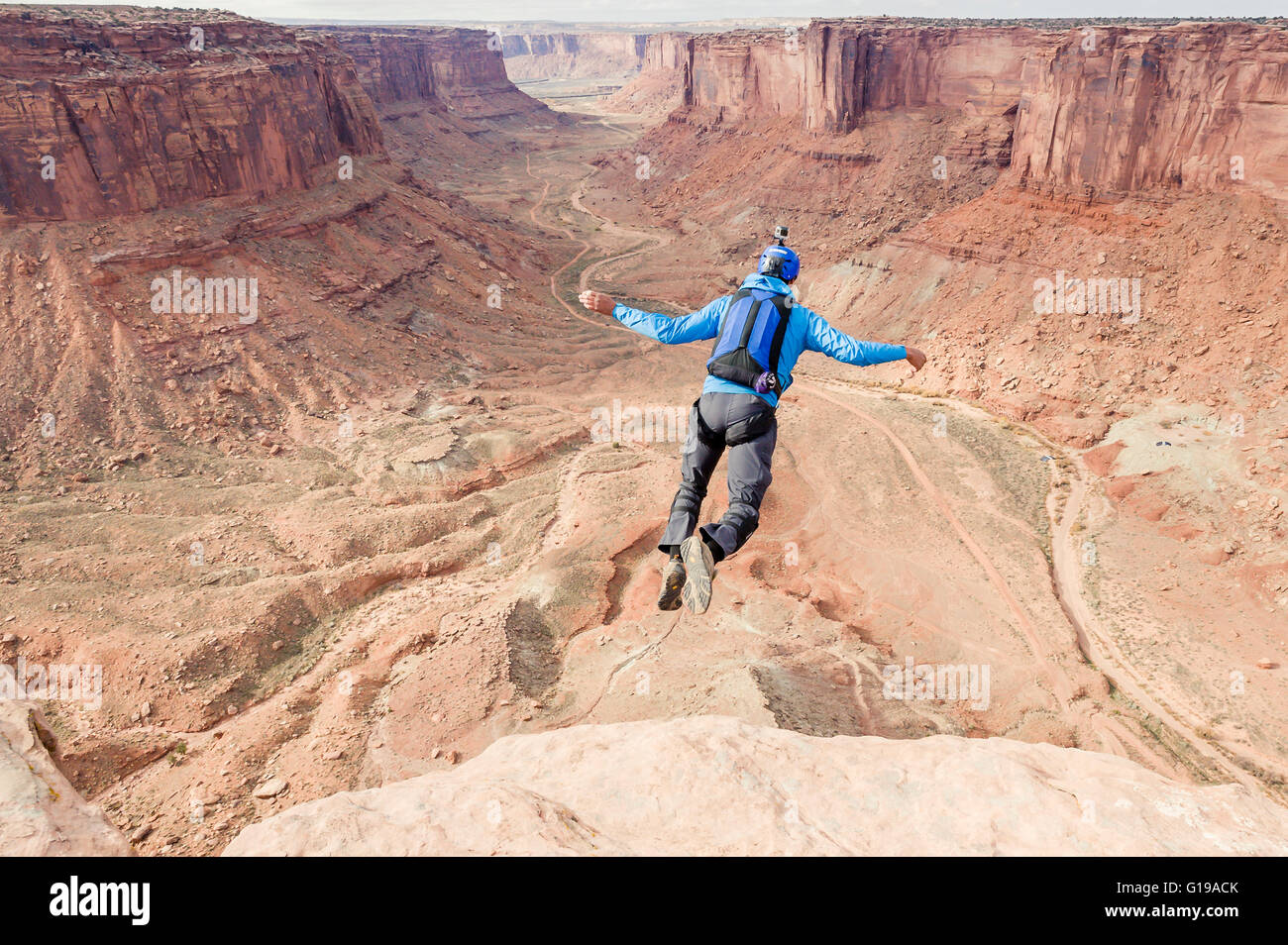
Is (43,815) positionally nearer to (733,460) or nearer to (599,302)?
(599,302)

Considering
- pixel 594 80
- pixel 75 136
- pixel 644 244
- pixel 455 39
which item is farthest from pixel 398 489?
pixel 594 80

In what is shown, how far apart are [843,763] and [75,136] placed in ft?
96.0

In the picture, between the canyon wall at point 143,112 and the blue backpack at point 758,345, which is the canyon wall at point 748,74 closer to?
the canyon wall at point 143,112

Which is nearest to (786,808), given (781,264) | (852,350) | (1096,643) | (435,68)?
(852,350)

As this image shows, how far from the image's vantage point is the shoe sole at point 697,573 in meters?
7.54

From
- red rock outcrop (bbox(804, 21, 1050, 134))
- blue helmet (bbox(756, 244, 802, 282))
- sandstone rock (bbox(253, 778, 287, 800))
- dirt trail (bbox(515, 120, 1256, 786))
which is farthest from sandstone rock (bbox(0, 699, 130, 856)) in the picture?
red rock outcrop (bbox(804, 21, 1050, 134))

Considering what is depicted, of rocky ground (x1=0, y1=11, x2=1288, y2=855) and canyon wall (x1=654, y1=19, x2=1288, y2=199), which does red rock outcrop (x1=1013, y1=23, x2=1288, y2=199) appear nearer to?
canyon wall (x1=654, y1=19, x2=1288, y2=199)

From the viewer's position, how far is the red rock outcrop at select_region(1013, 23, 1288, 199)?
89.4 ft

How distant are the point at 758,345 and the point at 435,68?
10898 cm

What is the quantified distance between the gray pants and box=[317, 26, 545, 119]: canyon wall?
80.1m

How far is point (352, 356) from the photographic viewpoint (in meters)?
27.9

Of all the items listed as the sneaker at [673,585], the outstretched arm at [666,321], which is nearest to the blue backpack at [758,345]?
the outstretched arm at [666,321]

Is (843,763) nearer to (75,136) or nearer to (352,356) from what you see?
(352,356)

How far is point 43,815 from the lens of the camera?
6.14 m
